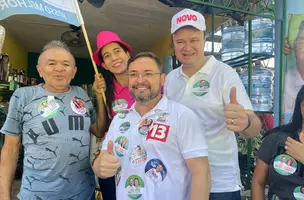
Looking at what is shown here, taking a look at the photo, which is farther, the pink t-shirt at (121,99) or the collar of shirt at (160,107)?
the pink t-shirt at (121,99)

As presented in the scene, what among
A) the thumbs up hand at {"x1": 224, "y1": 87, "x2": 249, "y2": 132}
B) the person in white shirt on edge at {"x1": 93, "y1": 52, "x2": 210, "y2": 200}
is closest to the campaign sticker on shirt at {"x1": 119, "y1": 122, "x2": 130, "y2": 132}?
the person in white shirt on edge at {"x1": 93, "y1": 52, "x2": 210, "y2": 200}

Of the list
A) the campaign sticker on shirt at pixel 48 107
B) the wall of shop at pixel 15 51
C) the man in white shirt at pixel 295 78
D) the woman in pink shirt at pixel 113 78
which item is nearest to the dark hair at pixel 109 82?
the woman in pink shirt at pixel 113 78

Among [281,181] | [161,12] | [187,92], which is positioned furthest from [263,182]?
[161,12]

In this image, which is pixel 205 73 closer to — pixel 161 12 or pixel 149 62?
pixel 149 62

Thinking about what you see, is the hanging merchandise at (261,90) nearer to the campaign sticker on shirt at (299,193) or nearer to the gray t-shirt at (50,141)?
the campaign sticker on shirt at (299,193)

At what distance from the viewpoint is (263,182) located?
164 centimetres

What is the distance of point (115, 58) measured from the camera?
76.4 inches

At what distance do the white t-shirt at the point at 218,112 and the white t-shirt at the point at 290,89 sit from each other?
1.33 metres

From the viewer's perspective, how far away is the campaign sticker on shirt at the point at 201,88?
1559 millimetres

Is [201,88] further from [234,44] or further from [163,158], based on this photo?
[234,44]

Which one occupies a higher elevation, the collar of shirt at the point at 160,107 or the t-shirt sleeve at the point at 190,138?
the collar of shirt at the point at 160,107

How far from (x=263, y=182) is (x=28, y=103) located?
142 cm

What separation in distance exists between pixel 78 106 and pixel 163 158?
678mm

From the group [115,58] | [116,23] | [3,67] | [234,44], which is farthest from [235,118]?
Result: [116,23]
